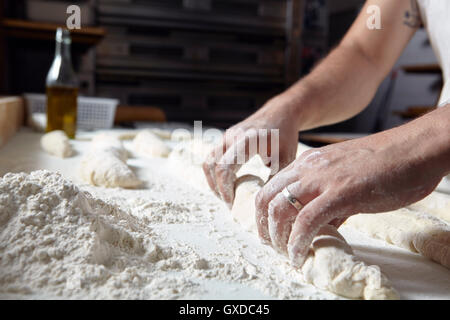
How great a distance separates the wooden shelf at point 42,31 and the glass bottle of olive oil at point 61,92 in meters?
0.95

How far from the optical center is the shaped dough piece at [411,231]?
0.67 meters

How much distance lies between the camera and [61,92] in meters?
1.80

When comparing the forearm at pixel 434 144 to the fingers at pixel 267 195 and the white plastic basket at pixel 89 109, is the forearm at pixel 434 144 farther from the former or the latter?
the white plastic basket at pixel 89 109

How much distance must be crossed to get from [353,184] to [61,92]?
1.57 metres

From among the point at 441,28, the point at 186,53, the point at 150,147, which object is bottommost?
the point at 150,147

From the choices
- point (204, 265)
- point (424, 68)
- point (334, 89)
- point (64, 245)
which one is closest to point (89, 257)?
point (64, 245)

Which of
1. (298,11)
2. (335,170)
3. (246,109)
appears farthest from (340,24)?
(335,170)

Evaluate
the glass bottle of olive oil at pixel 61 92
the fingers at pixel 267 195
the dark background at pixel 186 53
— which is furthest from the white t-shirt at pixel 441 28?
the dark background at pixel 186 53

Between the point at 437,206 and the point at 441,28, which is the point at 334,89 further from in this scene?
the point at 437,206

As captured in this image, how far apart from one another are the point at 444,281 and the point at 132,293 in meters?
0.45

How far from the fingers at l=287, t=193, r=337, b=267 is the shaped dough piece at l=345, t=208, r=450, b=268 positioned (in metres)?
0.22

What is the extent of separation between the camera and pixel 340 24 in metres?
4.92

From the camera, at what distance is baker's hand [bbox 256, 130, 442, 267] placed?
0.57 meters

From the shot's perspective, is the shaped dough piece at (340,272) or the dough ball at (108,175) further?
the dough ball at (108,175)
